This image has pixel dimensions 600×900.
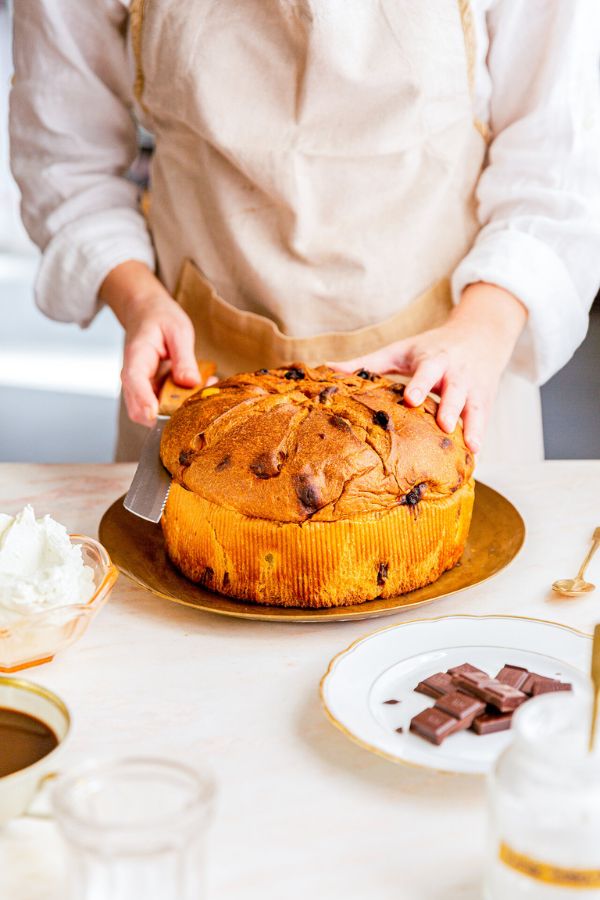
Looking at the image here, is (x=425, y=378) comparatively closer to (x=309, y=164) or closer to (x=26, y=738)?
(x=309, y=164)

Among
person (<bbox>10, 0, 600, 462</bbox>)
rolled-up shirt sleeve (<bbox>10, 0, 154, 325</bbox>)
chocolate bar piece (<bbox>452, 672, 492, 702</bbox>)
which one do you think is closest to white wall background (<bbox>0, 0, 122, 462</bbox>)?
rolled-up shirt sleeve (<bbox>10, 0, 154, 325</bbox>)

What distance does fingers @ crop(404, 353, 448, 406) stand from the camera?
1.25 m

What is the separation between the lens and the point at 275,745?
89 centimetres

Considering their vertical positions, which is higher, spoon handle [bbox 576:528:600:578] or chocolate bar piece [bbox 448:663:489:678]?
chocolate bar piece [bbox 448:663:489:678]

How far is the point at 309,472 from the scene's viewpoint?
44.0 inches

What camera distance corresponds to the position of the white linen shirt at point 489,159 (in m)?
1.59

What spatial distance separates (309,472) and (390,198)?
2.32ft

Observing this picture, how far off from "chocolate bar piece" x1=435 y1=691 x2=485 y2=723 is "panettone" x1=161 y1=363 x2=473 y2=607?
0.93 ft

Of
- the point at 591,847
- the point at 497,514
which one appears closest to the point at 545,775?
the point at 591,847

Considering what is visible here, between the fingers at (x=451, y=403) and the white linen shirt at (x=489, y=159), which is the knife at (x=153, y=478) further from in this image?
the white linen shirt at (x=489, y=159)

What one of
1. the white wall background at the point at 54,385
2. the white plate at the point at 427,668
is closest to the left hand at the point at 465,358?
the white plate at the point at 427,668

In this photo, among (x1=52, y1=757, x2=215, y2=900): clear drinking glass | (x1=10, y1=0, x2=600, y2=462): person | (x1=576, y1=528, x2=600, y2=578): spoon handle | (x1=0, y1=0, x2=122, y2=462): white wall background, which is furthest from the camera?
(x1=0, y1=0, x2=122, y2=462): white wall background

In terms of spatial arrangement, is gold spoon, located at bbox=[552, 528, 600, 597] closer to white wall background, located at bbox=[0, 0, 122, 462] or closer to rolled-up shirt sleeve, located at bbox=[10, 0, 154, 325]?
rolled-up shirt sleeve, located at bbox=[10, 0, 154, 325]

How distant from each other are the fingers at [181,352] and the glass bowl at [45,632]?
48cm
